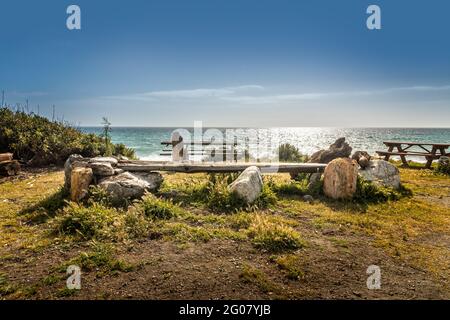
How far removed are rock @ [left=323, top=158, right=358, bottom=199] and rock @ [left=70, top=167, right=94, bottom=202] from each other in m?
8.29

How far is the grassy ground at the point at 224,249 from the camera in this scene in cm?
521

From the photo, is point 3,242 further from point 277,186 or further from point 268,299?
point 277,186

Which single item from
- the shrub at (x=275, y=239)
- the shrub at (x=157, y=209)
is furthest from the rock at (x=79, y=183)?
the shrub at (x=275, y=239)

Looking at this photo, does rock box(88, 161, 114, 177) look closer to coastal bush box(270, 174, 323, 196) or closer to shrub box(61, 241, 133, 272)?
shrub box(61, 241, 133, 272)

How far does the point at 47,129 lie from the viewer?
19.0 metres

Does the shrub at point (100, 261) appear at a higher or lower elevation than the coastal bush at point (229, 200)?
lower

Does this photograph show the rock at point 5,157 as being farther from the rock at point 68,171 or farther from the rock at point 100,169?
the rock at point 100,169

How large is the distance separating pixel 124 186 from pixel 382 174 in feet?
32.0

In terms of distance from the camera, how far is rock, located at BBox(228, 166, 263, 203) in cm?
976

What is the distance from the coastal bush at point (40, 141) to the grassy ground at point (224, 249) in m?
7.53

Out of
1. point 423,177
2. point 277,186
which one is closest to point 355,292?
point 277,186
